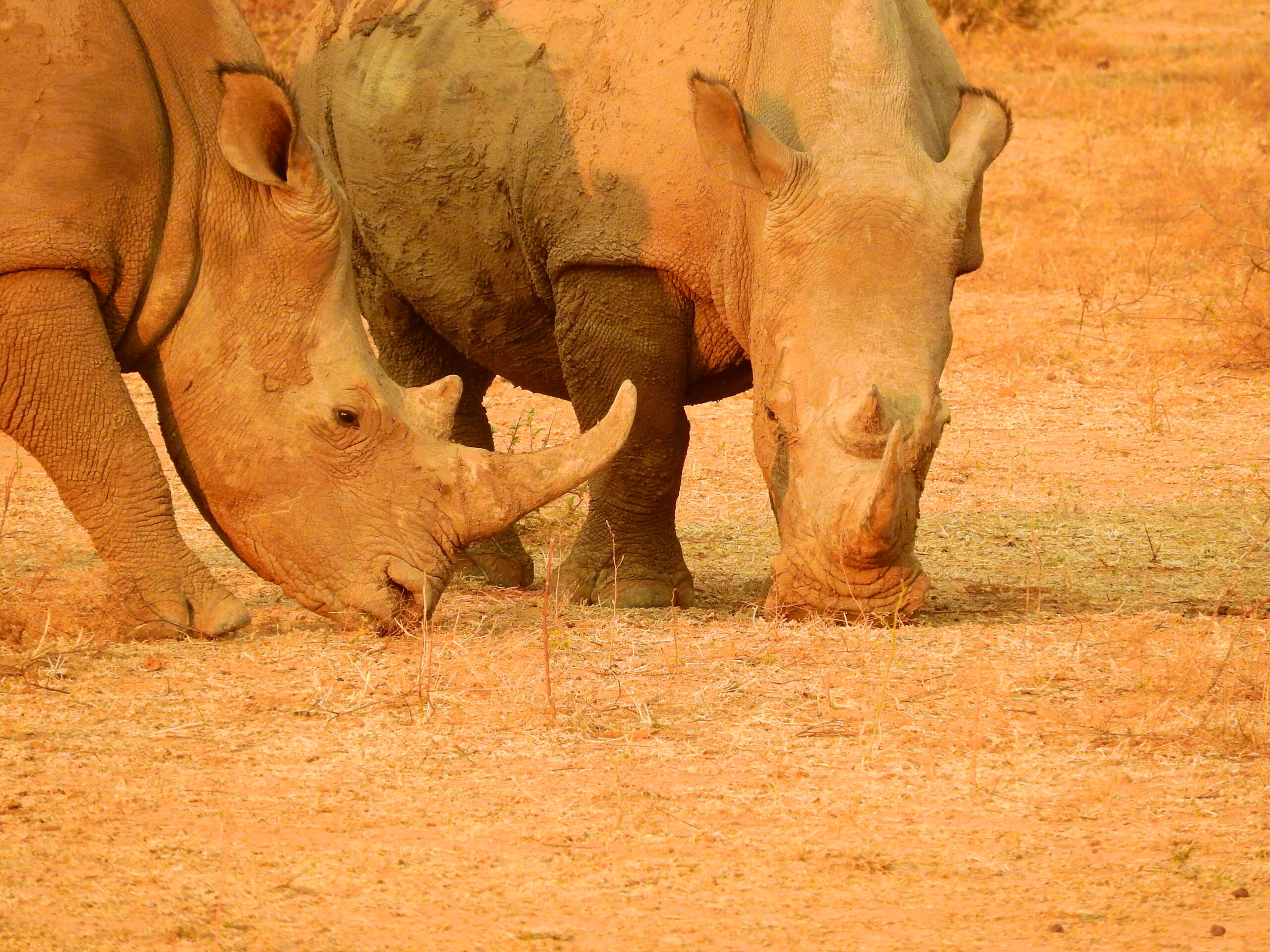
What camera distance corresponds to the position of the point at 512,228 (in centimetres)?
→ 701

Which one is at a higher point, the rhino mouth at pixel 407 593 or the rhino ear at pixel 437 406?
the rhino ear at pixel 437 406

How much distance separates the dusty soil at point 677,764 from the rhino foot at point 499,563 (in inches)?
29.0

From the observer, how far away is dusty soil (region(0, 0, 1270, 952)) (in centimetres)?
376

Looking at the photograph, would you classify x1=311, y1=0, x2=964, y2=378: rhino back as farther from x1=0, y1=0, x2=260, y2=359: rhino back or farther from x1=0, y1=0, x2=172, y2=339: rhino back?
x1=0, y1=0, x2=172, y2=339: rhino back

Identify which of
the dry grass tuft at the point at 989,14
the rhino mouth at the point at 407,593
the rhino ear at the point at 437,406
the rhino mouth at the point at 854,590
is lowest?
the dry grass tuft at the point at 989,14

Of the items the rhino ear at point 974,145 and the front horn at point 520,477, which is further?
the rhino ear at point 974,145

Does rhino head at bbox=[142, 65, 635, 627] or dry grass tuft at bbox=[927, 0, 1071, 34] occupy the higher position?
rhino head at bbox=[142, 65, 635, 627]

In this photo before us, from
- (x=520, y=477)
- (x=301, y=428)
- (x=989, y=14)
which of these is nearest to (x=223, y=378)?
(x=301, y=428)

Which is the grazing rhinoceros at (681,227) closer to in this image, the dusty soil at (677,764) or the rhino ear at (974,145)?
the rhino ear at (974,145)

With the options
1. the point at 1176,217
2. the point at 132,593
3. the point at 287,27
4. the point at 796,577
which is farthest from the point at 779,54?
the point at 287,27

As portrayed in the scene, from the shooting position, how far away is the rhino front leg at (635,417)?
6.55 meters

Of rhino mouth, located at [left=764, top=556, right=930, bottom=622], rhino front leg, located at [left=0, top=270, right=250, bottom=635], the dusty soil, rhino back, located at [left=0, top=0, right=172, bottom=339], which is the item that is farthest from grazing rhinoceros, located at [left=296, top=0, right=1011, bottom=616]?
rhino front leg, located at [left=0, top=270, right=250, bottom=635]

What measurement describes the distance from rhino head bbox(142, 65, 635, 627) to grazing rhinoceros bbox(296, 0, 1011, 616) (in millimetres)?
676

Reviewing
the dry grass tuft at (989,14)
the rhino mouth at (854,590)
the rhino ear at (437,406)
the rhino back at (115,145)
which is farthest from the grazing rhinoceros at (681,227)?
the dry grass tuft at (989,14)
